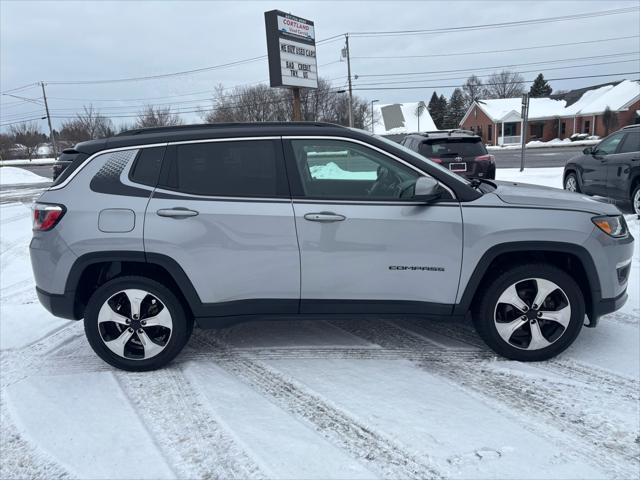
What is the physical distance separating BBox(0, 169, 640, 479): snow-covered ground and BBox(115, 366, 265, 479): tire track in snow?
1cm

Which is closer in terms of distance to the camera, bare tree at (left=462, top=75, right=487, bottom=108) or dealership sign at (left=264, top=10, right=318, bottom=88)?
dealership sign at (left=264, top=10, right=318, bottom=88)

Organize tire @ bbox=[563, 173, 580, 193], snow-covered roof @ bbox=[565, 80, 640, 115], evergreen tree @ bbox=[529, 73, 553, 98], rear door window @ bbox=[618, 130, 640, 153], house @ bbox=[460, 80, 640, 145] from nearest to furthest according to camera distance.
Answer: rear door window @ bbox=[618, 130, 640, 153] → tire @ bbox=[563, 173, 580, 193] → snow-covered roof @ bbox=[565, 80, 640, 115] → house @ bbox=[460, 80, 640, 145] → evergreen tree @ bbox=[529, 73, 553, 98]

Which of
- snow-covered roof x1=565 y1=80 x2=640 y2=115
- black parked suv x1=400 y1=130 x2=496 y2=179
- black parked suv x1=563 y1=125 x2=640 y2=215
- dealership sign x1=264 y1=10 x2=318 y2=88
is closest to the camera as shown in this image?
black parked suv x1=563 y1=125 x2=640 y2=215

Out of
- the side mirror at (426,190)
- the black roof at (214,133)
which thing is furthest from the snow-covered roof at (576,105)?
the black roof at (214,133)

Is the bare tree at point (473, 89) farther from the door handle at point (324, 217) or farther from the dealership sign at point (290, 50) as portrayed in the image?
the door handle at point (324, 217)

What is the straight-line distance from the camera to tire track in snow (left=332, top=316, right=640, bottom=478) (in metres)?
2.56

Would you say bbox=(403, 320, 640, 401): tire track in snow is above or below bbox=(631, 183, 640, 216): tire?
below

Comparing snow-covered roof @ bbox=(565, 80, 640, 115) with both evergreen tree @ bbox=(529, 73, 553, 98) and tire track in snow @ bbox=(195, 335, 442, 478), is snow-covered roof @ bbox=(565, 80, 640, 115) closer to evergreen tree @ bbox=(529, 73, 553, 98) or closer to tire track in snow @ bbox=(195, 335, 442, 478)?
evergreen tree @ bbox=(529, 73, 553, 98)

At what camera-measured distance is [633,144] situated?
8414 millimetres

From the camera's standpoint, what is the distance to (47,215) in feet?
11.4

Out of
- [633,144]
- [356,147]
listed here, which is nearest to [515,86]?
[633,144]

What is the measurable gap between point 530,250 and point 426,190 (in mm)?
902

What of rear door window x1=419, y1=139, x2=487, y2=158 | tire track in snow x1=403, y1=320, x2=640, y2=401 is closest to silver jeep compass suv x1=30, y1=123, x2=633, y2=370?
tire track in snow x1=403, y1=320, x2=640, y2=401

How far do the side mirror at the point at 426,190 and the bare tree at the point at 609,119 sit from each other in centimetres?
5638
